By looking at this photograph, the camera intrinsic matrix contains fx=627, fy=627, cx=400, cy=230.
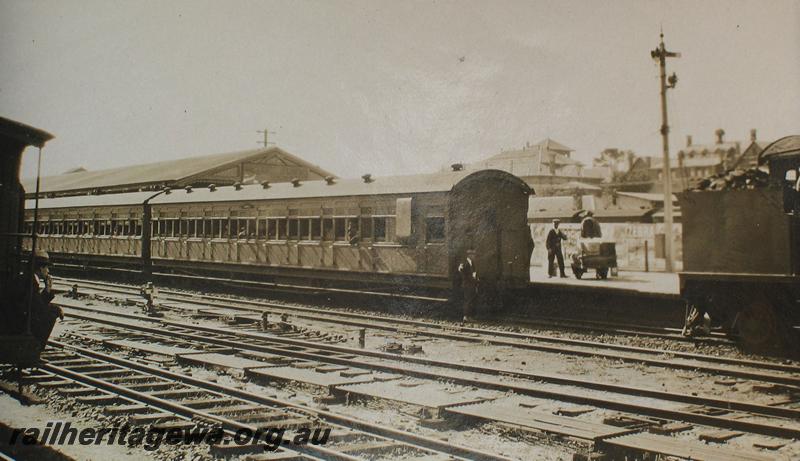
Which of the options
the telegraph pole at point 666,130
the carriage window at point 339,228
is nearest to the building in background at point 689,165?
the telegraph pole at point 666,130

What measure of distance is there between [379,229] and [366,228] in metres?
0.44

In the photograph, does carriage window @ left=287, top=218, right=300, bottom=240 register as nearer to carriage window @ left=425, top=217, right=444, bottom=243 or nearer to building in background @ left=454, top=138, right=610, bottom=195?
carriage window @ left=425, top=217, right=444, bottom=243

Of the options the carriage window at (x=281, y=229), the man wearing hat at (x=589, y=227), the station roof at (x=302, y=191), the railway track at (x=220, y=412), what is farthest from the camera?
the man wearing hat at (x=589, y=227)

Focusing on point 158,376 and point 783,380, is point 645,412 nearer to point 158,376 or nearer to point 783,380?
point 783,380

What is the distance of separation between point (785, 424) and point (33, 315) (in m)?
8.46

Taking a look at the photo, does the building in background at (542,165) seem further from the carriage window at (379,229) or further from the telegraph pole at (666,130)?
the telegraph pole at (666,130)

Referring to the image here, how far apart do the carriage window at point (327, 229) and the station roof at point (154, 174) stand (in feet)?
53.9

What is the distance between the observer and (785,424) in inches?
247

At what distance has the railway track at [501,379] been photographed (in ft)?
21.0

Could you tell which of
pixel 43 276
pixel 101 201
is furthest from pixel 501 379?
pixel 101 201

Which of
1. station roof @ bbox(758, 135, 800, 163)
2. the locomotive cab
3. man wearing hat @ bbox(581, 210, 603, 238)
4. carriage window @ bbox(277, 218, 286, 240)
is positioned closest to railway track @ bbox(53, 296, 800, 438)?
the locomotive cab

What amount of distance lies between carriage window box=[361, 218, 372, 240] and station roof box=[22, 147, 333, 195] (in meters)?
18.0

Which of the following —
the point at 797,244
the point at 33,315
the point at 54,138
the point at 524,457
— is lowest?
the point at 524,457

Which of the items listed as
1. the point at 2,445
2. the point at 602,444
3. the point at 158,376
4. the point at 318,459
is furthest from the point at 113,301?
the point at 602,444
